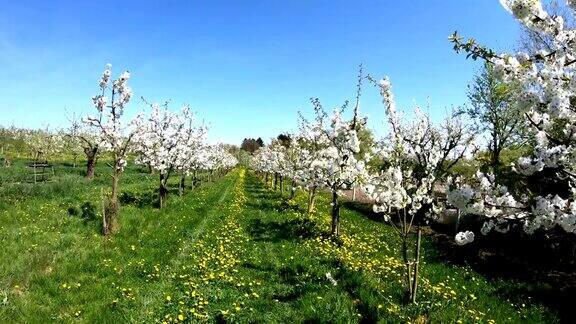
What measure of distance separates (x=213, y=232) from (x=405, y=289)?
28.1 ft

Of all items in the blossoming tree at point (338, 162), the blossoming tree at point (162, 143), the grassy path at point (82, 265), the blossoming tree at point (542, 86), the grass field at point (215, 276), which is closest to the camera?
the blossoming tree at point (542, 86)

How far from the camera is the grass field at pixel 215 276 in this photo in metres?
9.23

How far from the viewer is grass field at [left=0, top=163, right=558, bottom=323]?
9.23 m

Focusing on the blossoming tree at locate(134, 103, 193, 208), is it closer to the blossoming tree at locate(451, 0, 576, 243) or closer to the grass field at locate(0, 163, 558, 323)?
the grass field at locate(0, 163, 558, 323)

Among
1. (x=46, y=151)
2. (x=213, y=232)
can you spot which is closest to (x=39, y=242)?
(x=213, y=232)

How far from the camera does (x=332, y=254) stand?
1427 cm

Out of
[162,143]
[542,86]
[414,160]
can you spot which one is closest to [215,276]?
[414,160]

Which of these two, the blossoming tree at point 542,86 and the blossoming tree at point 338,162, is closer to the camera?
the blossoming tree at point 542,86

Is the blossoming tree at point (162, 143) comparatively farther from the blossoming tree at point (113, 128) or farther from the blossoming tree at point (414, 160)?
the blossoming tree at point (414, 160)

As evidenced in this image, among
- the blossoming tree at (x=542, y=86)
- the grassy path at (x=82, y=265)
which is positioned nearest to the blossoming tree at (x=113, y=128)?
the grassy path at (x=82, y=265)

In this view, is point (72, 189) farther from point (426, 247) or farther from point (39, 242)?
point (426, 247)

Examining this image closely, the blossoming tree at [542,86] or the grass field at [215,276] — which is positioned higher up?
the blossoming tree at [542,86]

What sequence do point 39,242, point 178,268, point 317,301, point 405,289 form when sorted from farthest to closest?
1. point 39,242
2. point 178,268
3. point 405,289
4. point 317,301

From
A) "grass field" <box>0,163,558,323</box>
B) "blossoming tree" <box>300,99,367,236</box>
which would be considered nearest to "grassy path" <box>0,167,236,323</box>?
"grass field" <box>0,163,558,323</box>
